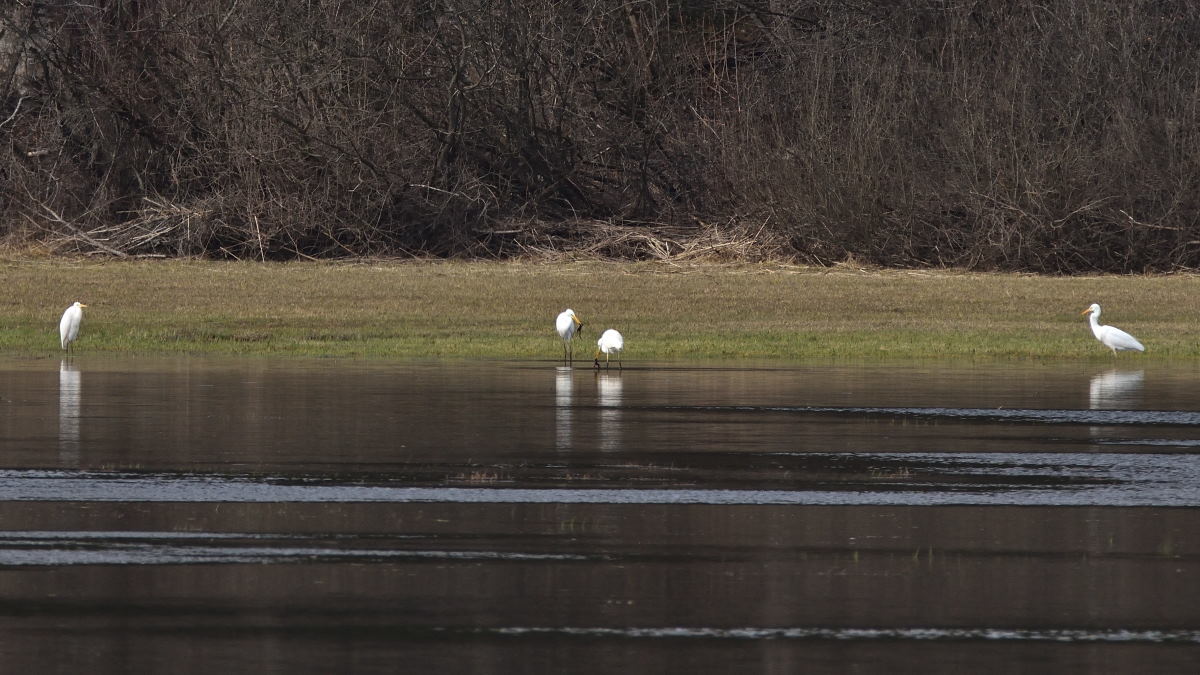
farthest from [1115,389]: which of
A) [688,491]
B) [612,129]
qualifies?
[612,129]

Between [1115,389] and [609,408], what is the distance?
5246 millimetres

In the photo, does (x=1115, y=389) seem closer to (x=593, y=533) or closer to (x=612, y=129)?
(x=593, y=533)

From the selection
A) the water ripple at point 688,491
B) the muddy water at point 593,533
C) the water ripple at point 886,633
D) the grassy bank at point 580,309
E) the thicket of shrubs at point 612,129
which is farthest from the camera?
the thicket of shrubs at point 612,129

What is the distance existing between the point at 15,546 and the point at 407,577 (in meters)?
1.94

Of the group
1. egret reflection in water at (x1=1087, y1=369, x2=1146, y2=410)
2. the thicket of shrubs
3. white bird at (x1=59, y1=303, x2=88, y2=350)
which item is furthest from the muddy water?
the thicket of shrubs

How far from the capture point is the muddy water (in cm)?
719

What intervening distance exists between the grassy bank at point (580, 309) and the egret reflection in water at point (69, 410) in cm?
369

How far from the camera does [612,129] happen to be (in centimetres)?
4056

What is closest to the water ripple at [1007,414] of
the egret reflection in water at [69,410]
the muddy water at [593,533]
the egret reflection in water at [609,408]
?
the muddy water at [593,533]

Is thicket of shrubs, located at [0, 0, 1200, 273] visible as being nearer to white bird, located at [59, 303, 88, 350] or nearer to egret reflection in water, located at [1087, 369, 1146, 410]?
white bird, located at [59, 303, 88, 350]

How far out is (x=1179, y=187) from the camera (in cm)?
3538

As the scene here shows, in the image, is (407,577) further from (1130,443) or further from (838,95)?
(838,95)

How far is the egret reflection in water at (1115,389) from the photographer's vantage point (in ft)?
55.6

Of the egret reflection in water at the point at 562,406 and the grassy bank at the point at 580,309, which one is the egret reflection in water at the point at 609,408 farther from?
the grassy bank at the point at 580,309
